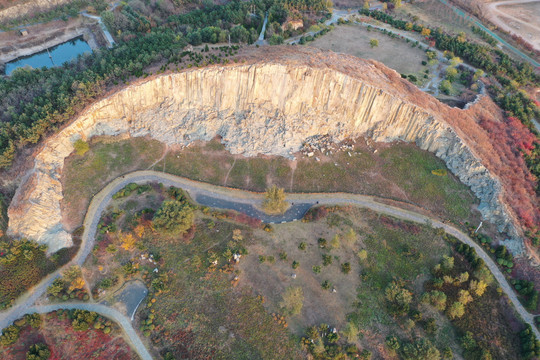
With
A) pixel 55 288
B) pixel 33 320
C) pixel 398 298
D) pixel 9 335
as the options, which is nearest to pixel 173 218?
pixel 55 288

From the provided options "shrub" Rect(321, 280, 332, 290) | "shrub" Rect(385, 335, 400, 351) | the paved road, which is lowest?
"shrub" Rect(385, 335, 400, 351)

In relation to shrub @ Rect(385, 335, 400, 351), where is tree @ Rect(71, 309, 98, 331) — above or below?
above

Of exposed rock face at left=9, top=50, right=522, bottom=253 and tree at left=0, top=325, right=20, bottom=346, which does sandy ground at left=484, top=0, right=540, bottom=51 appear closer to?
exposed rock face at left=9, top=50, right=522, bottom=253

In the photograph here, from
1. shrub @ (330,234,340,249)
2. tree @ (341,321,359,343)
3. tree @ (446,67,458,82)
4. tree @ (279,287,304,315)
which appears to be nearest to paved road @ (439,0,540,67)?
tree @ (446,67,458,82)

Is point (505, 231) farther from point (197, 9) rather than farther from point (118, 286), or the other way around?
point (197, 9)

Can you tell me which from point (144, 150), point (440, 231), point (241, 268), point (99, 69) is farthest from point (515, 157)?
point (99, 69)

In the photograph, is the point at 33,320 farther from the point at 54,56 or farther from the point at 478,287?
the point at 54,56

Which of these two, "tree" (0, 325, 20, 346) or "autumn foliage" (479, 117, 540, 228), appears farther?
"autumn foliage" (479, 117, 540, 228)
